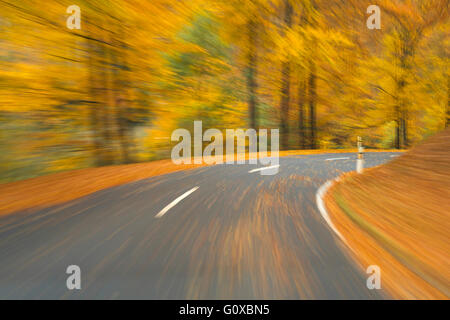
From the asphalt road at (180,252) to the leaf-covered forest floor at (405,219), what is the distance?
32 cm

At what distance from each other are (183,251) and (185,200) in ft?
9.21

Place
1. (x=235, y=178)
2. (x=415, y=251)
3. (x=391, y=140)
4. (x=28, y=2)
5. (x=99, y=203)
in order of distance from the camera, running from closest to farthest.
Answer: (x=415, y=251)
(x=99, y=203)
(x=28, y=2)
(x=235, y=178)
(x=391, y=140)

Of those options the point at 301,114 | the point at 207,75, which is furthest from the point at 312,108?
the point at 207,75

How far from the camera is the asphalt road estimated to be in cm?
252

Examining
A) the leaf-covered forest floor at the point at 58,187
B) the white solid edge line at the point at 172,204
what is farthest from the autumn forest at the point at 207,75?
the white solid edge line at the point at 172,204

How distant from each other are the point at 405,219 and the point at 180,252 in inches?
139

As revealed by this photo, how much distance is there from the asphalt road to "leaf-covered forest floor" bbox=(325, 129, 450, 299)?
0.32 meters

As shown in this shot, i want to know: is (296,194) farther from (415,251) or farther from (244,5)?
(244,5)

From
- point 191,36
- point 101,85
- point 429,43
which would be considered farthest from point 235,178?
point 429,43

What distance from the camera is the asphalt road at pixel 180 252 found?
8.27 feet

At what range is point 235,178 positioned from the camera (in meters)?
9.28

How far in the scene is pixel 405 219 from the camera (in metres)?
4.39

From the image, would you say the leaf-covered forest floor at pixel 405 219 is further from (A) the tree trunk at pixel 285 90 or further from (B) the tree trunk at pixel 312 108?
(B) the tree trunk at pixel 312 108

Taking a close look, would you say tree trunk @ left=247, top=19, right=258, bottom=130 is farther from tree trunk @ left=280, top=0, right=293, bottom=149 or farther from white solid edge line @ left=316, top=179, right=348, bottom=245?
white solid edge line @ left=316, top=179, right=348, bottom=245
